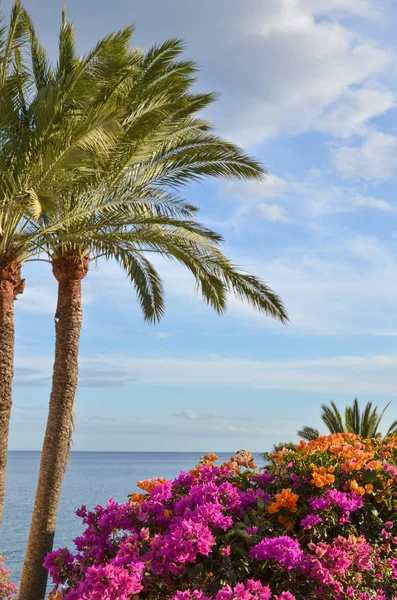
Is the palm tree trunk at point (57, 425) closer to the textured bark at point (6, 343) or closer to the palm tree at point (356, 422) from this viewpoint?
Answer: the textured bark at point (6, 343)

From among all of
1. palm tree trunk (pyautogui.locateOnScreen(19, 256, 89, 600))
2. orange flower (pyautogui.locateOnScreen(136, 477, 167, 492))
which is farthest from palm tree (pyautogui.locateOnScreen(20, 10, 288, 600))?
orange flower (pyautogui.locateOnScreen(136, 477, 167, 492))

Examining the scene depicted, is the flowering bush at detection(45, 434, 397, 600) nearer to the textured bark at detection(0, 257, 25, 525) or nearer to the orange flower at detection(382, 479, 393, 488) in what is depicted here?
the orange flower at detection(382, 479, 393, 488)

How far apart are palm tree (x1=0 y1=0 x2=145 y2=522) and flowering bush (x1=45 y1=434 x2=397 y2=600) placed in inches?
162

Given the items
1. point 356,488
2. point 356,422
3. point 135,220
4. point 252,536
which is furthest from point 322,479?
point 356,422

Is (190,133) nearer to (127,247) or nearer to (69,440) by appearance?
(127,247)

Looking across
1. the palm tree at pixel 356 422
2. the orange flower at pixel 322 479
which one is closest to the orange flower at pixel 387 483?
the orange flower at pixel 322 479

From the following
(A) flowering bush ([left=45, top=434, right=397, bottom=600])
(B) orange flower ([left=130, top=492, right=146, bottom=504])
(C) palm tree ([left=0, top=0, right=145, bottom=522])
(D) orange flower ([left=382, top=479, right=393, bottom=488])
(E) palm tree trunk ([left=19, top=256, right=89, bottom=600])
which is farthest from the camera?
(E) palm tree trunk ([left=19, top=256, right=89, bottom=600])

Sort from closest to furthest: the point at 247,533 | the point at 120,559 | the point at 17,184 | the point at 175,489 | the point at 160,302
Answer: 1. the point at 120,559
2. the point at 247,533
3. the point at 175,489
4. the point at 17,184
5. the point at 160,302

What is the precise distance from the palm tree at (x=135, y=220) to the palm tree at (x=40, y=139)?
1.03 feet

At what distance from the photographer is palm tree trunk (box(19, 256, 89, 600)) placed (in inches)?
373

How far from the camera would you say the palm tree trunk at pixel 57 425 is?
948cm

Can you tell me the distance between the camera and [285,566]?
4582 millimetres

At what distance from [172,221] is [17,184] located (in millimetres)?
2471

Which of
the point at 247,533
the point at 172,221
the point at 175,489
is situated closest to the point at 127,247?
the point at 172,221
